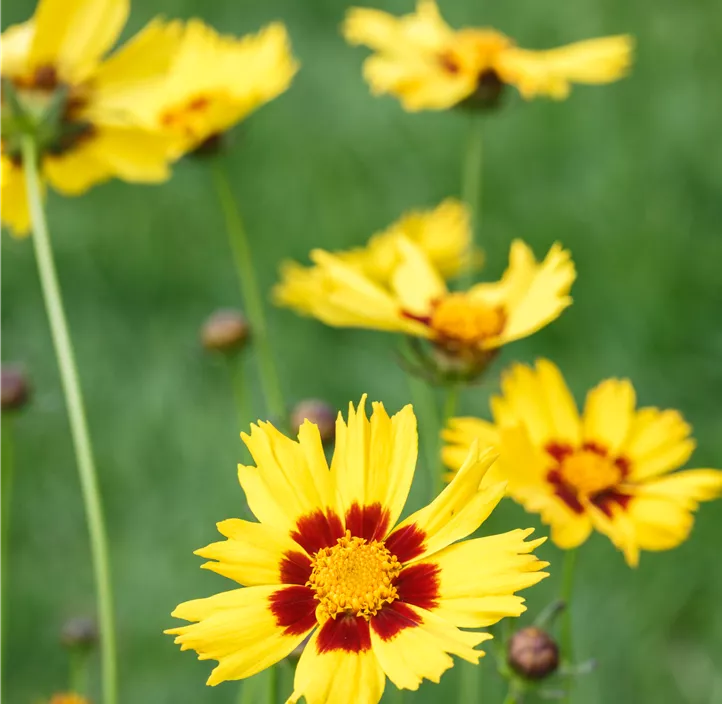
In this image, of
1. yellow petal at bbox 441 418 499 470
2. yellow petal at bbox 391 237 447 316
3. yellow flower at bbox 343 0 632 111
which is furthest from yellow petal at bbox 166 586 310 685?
yellow flower at bbox 343 0 632 111

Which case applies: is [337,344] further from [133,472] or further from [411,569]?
[411,569]

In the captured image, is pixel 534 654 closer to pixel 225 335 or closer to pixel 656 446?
pixel 656 446

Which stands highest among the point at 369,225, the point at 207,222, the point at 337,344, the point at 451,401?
the point at 207,222

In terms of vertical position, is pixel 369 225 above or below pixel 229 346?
above

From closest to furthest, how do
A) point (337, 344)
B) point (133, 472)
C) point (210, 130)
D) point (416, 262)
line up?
point (416, 262)
point (210, 130)
point (133, 472)
point (337, 344)

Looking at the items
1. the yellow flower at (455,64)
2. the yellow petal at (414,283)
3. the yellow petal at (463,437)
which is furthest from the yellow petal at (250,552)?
the yellow flower at (455,64)

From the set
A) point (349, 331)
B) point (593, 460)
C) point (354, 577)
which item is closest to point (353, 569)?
point (354, 577)

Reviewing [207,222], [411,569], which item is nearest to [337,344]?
[207,222]
